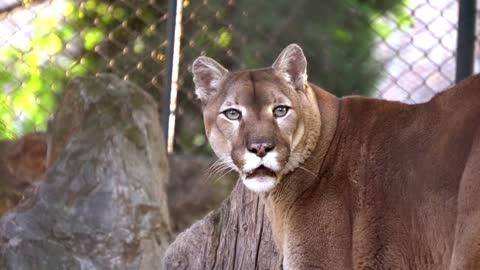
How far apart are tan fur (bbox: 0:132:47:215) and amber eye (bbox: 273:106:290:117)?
2.50m

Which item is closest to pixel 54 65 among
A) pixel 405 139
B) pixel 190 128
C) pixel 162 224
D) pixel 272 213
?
pixel 190 128

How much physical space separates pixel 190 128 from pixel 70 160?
85 centimetres

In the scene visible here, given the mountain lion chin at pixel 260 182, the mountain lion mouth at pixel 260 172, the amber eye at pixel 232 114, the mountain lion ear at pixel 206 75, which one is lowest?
the mountain lion chin at pixel 260 182

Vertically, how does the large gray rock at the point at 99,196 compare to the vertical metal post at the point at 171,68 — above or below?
below

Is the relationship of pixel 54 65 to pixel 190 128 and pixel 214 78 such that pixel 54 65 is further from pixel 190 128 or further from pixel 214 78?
pixel 214 78

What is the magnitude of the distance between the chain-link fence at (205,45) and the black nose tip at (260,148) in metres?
2.08

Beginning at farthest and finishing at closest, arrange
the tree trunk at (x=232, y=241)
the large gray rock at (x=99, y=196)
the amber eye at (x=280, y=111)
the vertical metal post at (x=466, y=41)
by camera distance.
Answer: the vertical metal post at (x=466, y=41) < the large gray rock at (x=99, y=196) < the tree trunk at (x=232, y=241) < the amber eye at (x=280, y=111)

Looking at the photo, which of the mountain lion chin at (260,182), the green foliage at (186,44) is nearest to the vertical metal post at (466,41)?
the green foliage at (186,44)

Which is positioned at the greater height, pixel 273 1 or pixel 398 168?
pixel 273 1

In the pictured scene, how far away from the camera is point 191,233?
15.1 ft

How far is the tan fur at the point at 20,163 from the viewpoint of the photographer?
6.20 m

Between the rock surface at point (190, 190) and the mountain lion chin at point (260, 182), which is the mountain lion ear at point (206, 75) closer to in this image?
the mountain lion chin at point (260, 182)

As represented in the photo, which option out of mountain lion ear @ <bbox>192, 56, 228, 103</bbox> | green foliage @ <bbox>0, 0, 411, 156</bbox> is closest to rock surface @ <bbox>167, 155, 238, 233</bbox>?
green foliage @ <bbox>0, 0, 411, 156</bbox>

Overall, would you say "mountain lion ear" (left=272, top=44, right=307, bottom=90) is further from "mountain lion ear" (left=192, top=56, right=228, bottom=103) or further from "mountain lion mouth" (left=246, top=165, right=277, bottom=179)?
"mountain lion mouth" (left=246, top=165, right=277, bottom=179)
